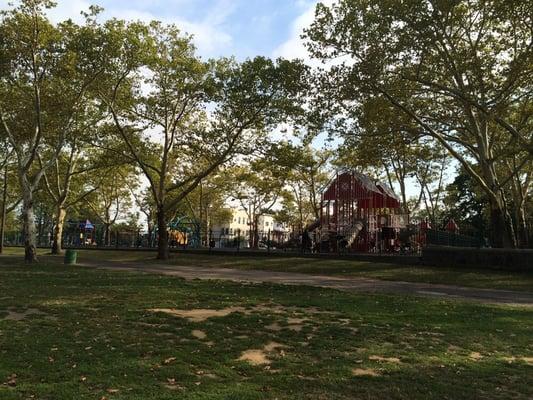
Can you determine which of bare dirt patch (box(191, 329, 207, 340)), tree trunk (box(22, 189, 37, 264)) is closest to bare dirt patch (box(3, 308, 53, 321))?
bare dirt patch (box(191, 329, 207, 340))

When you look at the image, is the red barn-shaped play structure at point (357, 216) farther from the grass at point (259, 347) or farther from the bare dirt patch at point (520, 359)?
the bare dirt patch at point (520, 359)

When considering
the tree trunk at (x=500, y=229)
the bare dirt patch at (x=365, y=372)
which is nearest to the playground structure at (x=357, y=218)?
the tree trunk at (x=500, y=229)

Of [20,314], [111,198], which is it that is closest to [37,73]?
[20,314]

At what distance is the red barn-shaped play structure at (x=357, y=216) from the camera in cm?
3098

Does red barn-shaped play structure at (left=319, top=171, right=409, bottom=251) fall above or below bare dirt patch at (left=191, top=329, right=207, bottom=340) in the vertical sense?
above

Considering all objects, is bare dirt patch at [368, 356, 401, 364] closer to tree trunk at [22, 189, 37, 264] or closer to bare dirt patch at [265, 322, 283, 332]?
bare dirt patch at [265, 322, 283, 332]

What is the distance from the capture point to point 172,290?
13.9 meters

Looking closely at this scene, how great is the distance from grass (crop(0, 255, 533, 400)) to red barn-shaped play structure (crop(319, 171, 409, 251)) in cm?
1792

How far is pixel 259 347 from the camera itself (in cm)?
801

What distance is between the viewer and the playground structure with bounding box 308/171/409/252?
30375mm

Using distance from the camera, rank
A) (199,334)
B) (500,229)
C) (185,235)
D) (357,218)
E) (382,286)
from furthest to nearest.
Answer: (185,235) < (357,218) < (500,229) < (382,286) < (199,334)

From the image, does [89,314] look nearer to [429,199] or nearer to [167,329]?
[167,329]

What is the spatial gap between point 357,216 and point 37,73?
20.4 metres

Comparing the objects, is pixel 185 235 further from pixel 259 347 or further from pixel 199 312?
pixel 259 347
